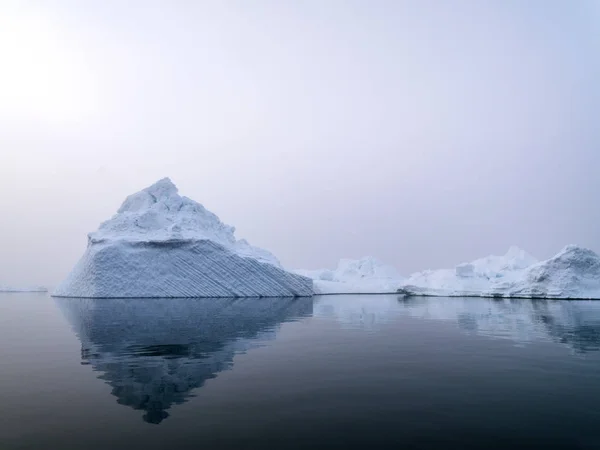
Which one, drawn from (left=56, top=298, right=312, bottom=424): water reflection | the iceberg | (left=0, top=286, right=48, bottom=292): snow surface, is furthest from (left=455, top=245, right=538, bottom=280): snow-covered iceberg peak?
(left=0, top=286, right=48, bottom=292): snow surface

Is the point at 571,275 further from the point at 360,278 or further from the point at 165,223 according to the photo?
the point at 165,223

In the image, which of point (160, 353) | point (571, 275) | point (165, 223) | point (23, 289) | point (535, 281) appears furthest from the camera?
point (23, 289)

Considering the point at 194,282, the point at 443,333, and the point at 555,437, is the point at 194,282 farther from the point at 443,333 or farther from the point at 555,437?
the point at 555,437

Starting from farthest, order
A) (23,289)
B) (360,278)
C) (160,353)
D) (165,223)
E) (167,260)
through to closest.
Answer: (23,289) < (360,278) < (165,223) < (167,260) < (160,353)

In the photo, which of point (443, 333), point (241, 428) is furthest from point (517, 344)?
point (241, 428)

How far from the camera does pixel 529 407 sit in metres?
4.70

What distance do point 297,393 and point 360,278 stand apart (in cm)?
5406

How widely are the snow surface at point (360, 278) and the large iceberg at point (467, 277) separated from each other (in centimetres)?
410

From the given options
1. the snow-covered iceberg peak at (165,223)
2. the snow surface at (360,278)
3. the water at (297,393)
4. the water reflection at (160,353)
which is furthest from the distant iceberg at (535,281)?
the water reflection at (160,353)

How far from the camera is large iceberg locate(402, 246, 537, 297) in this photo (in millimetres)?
42781

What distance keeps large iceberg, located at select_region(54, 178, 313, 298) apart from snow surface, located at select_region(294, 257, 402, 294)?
1235 cm

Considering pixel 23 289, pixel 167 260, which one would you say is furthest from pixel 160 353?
pixel 23 289

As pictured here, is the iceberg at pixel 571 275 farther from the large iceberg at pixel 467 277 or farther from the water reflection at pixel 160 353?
the water reflection at pixel 160 353

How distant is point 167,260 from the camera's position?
3403cm
